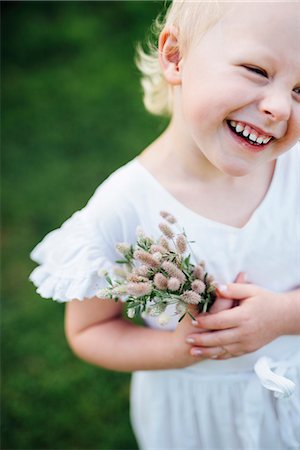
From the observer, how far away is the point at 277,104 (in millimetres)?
1248

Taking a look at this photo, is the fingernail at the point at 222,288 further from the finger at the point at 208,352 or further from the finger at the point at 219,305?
the finger at the point at 208,352

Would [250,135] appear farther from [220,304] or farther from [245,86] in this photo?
[220,304]

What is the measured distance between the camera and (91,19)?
Answer: 553 cm

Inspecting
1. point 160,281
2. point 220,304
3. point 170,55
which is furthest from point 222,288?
point 170,55

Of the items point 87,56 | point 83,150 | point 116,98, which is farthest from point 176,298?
point 87,56

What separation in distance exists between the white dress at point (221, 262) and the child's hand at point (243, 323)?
0.09 m

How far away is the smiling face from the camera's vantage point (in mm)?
1218

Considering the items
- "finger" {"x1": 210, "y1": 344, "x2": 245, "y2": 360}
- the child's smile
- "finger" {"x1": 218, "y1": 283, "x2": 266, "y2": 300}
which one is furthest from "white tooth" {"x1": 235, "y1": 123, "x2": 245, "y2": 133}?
"finger" {"x1": 210, "y1": 344, "x2": 245, "y2": 360}

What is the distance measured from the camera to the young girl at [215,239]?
1295 millimetres

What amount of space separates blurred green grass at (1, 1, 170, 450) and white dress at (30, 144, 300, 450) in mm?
1053

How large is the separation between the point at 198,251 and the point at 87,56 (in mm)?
3979

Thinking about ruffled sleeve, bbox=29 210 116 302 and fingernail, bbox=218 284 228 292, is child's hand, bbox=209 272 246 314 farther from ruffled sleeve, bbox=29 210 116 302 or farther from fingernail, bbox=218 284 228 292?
ruffled sleeve, bbox=29 210 116 302

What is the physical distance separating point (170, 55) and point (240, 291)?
604 mm

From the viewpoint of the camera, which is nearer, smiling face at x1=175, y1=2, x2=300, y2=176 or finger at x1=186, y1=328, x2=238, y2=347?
smiling face at x1=175, y1=2, x2=300, y2=176
